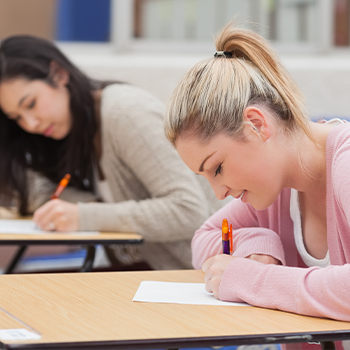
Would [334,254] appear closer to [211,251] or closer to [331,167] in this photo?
[331,167]

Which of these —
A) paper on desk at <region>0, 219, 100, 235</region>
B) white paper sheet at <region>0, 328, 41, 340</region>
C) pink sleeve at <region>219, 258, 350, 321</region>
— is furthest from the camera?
paper on desk at <region>0, 219, 100, 235</region>

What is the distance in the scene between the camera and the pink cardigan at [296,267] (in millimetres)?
754

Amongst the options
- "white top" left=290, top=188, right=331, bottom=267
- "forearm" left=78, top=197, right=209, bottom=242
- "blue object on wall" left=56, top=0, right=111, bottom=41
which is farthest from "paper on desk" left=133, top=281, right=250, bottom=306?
"blue object on wall" left=56, top=0, right=111, bottom=41

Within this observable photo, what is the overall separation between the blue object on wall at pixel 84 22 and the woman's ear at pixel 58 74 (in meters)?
1.30

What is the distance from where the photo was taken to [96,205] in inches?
66.6

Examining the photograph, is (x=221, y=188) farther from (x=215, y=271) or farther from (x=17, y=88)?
(x=17, y=88)

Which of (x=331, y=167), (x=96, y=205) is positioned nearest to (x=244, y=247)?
(x=331, y=167)

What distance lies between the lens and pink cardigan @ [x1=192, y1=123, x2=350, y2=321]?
0.75m

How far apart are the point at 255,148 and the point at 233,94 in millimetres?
104

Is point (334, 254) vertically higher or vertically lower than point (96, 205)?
higher

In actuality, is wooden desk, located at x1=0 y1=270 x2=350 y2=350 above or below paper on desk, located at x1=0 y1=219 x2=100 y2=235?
above

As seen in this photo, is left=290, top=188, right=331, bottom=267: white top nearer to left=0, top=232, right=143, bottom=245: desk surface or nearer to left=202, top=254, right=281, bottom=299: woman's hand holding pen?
left=202, top=254, right=281, bottom=299: woman's hand holding pen

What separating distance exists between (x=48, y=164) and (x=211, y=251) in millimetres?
1231

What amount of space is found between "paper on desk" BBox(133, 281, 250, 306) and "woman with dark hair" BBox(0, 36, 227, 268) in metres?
0.68
